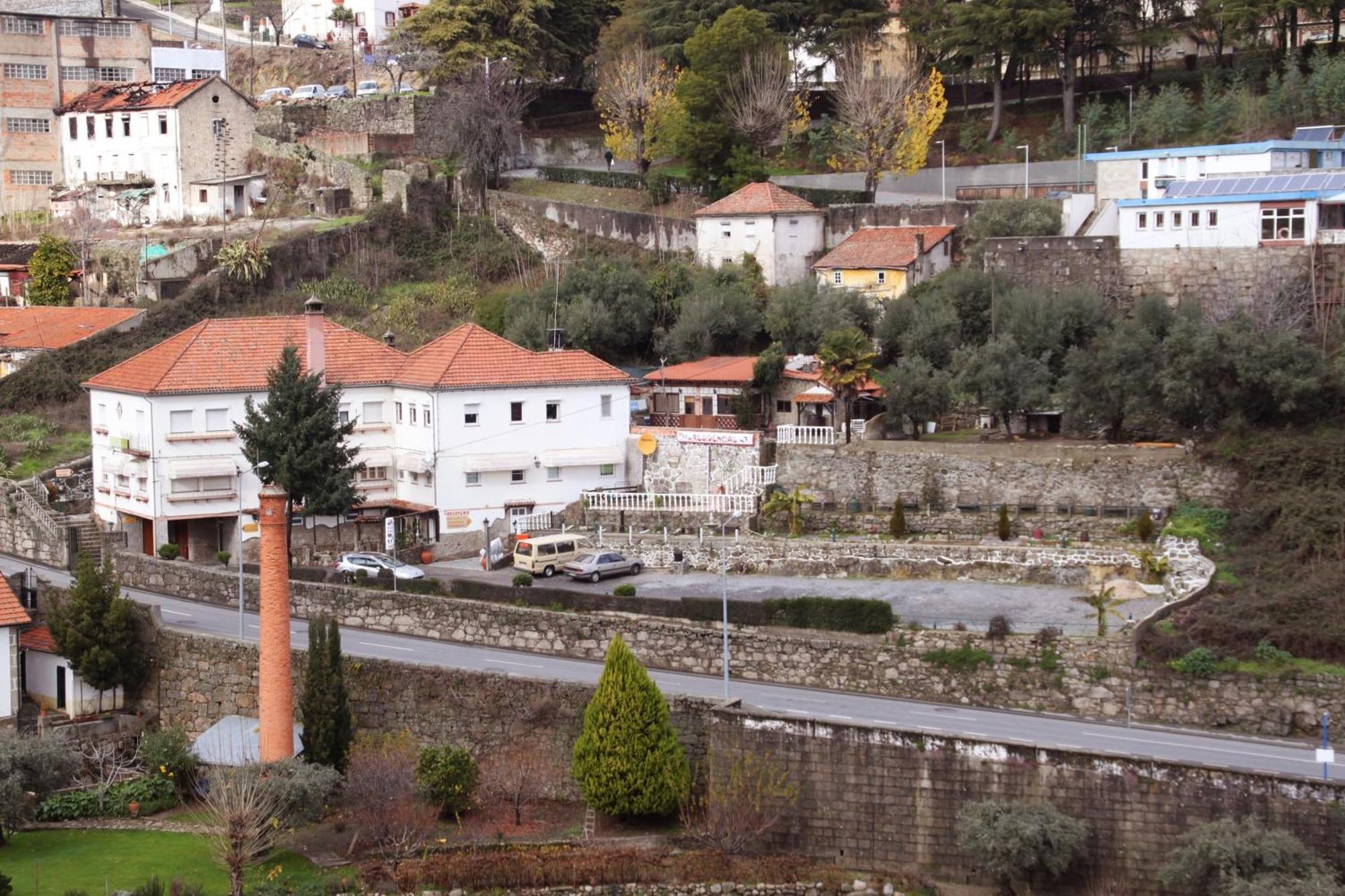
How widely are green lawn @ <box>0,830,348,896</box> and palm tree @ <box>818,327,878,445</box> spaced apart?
2177 centimetres

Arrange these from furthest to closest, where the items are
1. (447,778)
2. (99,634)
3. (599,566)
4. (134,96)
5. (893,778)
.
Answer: (134,96) → (599,566) → (99,634) → (447,778) → (893,778)

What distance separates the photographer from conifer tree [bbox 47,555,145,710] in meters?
41.2

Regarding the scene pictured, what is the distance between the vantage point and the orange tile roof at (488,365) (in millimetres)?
51781

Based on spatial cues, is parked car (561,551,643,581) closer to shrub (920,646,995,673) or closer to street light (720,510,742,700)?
street light (720,510,742,700)

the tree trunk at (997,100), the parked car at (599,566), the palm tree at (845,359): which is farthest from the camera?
the tree trunk at (997,100)

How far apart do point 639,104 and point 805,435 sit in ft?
90.7

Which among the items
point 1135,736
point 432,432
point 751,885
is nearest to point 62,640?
point 432,432

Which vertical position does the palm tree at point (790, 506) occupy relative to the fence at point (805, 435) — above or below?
below

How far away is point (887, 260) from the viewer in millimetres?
59969

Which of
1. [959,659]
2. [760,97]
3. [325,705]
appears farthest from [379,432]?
[760,97]

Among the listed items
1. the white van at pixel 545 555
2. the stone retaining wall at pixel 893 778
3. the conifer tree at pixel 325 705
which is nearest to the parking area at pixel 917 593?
the white van at pixel 545 555

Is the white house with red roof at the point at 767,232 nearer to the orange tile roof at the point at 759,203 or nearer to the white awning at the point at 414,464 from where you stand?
the orange tile roof at the point at 759,203

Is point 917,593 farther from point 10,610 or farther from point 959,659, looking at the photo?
point 10,610

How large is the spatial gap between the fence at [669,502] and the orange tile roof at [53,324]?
21489 mm
